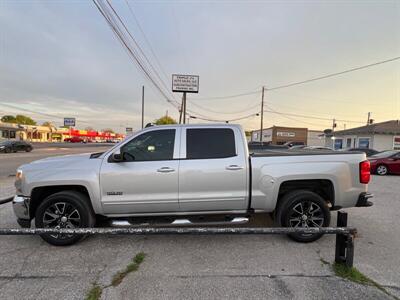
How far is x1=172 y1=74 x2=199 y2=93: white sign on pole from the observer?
28109 millimetres

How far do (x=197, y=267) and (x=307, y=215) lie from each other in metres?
2.02

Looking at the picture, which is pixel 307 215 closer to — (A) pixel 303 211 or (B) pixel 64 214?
(A) pixel 303 211

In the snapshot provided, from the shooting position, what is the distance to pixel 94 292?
9.09ft

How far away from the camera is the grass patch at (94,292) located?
2.68 m

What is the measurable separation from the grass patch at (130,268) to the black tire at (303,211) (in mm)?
2228

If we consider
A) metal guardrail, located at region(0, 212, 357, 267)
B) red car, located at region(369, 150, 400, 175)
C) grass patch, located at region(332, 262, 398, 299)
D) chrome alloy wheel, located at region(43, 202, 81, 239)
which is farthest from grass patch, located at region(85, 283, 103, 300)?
red car, located at region(369, 150, 400, 175)

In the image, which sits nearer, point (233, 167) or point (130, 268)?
point (130, 268)

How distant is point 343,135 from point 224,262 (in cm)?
3593

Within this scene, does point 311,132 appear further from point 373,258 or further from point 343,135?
point 373,258

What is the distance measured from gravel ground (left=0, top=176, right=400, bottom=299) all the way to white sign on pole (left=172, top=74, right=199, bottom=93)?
25.3 meters

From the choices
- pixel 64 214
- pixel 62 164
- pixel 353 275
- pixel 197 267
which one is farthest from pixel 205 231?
pixel 62 164

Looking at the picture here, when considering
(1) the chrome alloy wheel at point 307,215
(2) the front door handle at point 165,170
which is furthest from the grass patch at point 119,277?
(1) the chrome alloy wheel at point 307,215

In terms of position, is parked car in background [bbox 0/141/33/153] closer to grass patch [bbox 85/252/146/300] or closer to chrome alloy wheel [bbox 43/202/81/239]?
chrome alloy wheel [bbox 43/202/81/239]

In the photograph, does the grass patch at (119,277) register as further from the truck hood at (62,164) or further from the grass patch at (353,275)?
the grass patch at (353,275)
